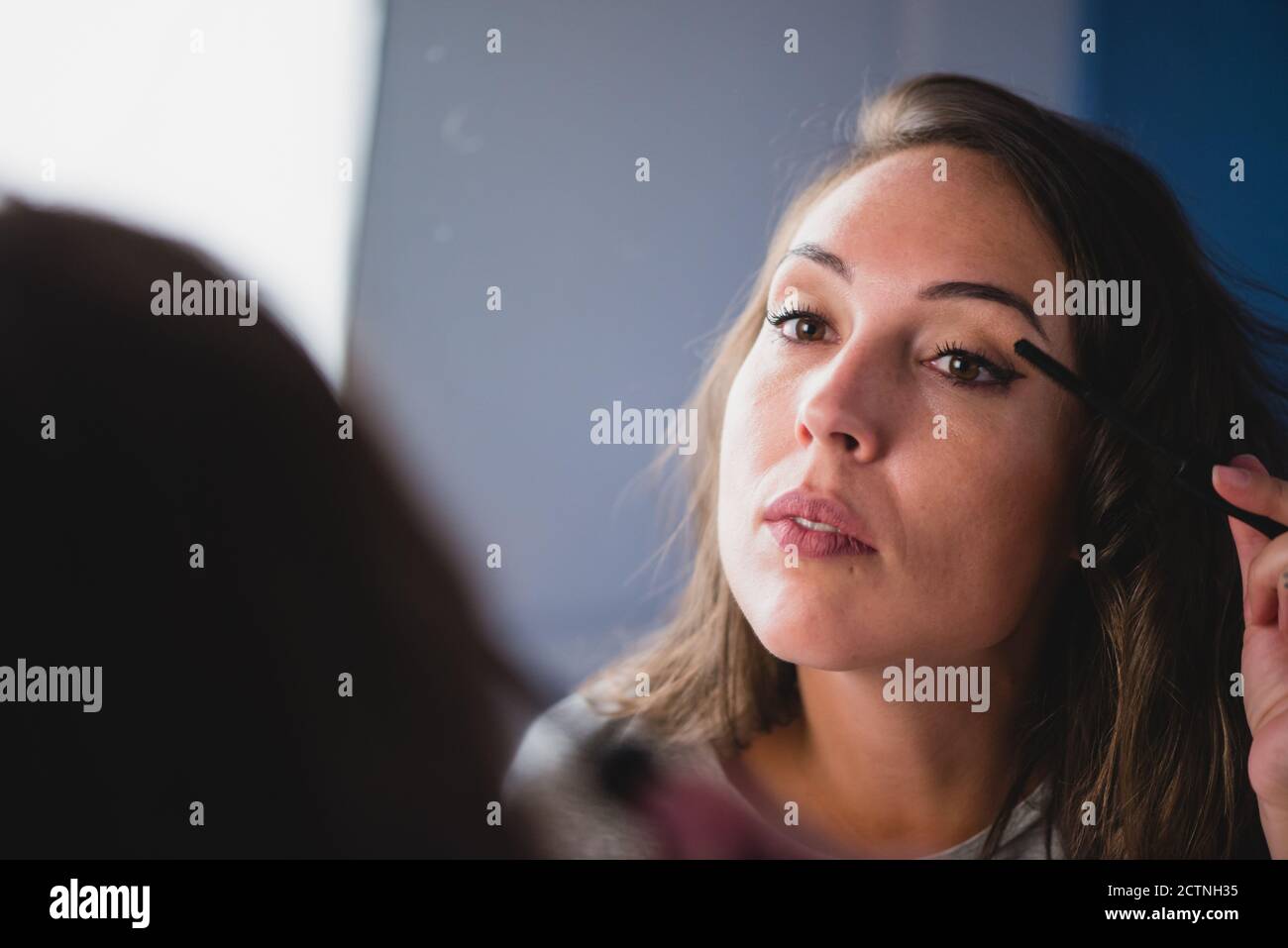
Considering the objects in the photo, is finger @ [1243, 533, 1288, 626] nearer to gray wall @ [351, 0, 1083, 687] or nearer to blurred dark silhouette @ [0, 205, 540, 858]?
gray wall @ [351, 0, 1083, 687]

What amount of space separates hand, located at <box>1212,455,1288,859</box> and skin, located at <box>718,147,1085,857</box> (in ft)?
0.65

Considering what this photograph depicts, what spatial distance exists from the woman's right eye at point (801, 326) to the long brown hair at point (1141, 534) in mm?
154

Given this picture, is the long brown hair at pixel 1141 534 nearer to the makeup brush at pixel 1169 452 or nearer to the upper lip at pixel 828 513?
the makeup brush at pixel 1169 452

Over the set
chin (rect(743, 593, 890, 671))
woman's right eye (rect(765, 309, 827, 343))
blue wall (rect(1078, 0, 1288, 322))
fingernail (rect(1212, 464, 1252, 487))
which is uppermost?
blue wall (rect(1078, 0, 1288, 322))

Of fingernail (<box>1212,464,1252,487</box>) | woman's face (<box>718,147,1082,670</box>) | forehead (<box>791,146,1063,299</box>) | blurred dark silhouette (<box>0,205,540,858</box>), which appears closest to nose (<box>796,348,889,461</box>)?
woman's face (<box>718,147,1082,670</box>)

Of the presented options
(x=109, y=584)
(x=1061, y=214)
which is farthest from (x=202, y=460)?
(x=1061, y=214)

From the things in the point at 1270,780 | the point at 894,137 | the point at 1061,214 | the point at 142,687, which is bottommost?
the point at 1270,780

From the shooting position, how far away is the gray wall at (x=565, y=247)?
140cm

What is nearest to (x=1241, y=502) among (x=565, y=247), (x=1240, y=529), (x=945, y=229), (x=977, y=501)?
(x=1240, y=529)

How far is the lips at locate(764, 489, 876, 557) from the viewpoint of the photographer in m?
1.30

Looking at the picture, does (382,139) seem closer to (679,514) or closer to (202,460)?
(202,460)

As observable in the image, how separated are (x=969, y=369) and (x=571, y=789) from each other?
2.33 feet
